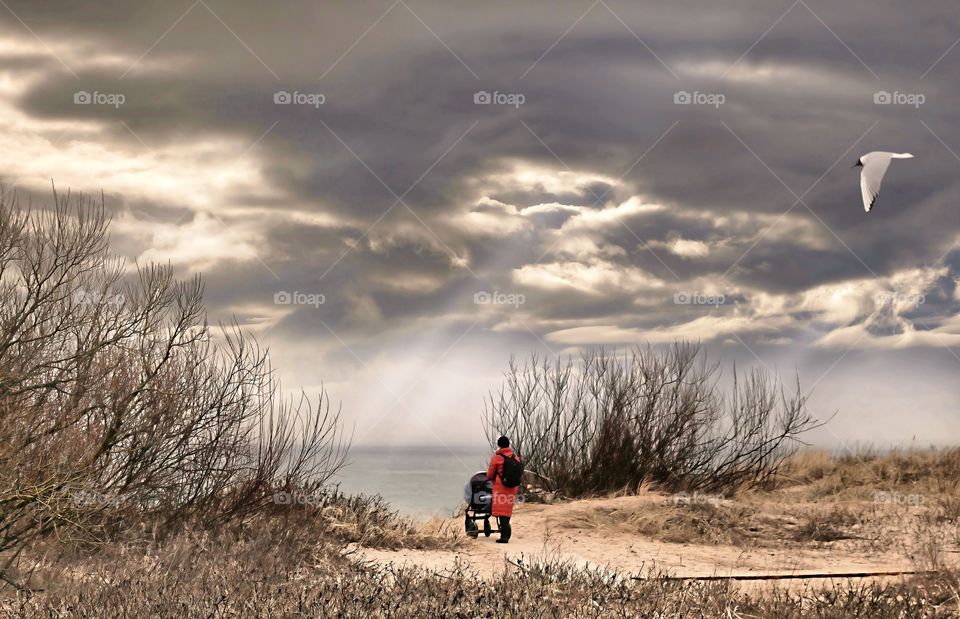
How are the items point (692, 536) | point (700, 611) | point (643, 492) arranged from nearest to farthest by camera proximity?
point (700, 611), point (692, 536), point (643, 492)

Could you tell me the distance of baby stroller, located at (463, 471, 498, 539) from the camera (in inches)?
567

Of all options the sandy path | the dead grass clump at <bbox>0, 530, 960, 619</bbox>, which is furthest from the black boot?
the dead grass clump at <bbox>0, 530, 960, 619</bbox>

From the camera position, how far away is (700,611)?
707cm

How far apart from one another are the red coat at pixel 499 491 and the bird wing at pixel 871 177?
6.31 meters

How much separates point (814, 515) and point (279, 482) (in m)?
9.97

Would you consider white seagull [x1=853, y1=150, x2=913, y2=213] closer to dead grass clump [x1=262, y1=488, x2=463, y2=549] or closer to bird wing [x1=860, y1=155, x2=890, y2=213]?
bird wing [x1=860, y1=155, x2=890, y2=213]

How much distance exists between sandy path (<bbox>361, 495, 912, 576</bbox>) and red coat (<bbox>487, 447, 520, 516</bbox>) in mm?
555

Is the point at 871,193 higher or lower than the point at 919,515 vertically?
higher

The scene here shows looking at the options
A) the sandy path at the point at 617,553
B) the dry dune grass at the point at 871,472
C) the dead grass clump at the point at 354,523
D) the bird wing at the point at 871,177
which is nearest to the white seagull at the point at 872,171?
the bird wing at the point at 871,177

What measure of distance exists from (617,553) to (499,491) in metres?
2.01

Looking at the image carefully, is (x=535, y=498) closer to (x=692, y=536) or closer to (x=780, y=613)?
(x=692, y=536)

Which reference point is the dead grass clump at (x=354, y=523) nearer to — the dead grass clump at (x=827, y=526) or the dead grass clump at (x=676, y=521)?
the dead grass clump at (x=676, y=521)

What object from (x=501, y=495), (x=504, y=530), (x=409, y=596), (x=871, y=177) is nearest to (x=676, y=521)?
(x=504, y=530)

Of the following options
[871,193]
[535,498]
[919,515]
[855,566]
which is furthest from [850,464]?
[871,193]
